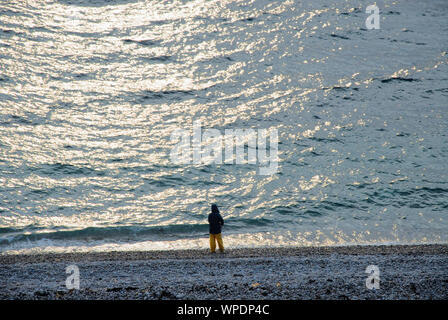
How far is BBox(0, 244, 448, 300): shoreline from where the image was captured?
1360 centimetres

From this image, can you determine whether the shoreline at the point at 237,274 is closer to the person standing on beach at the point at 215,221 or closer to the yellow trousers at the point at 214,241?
the yellow trousers at the point at 214,241

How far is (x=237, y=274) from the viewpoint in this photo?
16.1 metres

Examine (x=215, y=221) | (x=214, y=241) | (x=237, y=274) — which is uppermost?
(x=215, y=221)

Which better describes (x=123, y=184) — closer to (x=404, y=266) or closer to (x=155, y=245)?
(x=155, y=245)

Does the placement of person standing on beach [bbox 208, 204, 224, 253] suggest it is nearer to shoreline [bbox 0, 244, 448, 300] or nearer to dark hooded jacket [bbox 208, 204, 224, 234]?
dark hooded jacket [bbox 208, 204, 224, 234]

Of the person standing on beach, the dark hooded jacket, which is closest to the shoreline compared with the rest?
the person standing on beach

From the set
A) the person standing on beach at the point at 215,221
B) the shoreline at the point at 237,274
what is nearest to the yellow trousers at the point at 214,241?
the person standing on beach at the point at 215,221

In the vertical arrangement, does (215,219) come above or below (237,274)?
above

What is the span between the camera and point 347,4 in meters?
56.7

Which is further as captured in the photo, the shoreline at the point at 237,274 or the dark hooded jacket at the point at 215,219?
the dark hooded jacket at the point at 215,219

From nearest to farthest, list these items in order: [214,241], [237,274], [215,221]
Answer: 1. [237,274]
2. [215,221]
3. [214,241]

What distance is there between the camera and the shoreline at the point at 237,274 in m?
13.6

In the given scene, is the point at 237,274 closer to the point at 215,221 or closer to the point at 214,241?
the point at 215,221

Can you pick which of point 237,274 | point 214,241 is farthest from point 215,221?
point 237,274
